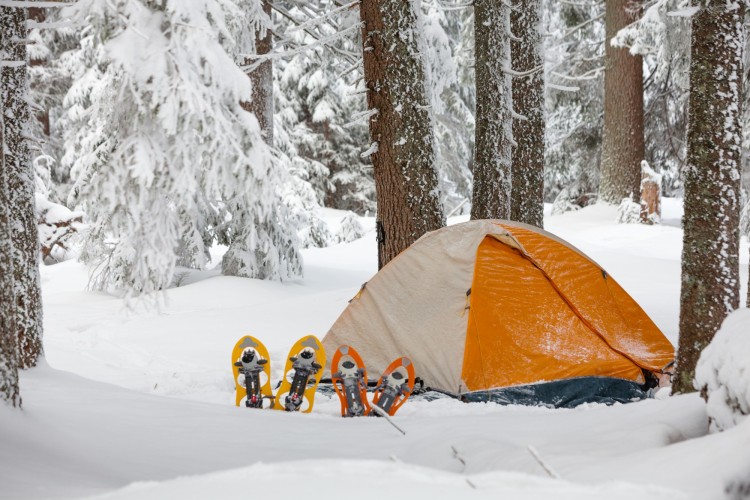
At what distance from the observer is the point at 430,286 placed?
6.58m

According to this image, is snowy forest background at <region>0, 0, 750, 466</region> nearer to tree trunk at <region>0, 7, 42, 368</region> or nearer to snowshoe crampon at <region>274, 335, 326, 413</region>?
tree trunk at <region>0, 7, 42, 368</region>

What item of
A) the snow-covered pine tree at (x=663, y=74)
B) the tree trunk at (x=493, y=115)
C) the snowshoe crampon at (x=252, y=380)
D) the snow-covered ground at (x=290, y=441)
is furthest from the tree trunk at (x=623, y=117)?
the snowshoe crampon at (x=252, y=380)

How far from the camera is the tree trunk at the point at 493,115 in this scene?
324 inches

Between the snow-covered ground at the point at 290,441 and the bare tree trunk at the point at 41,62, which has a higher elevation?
the bare tree trunk at the point at 41,62

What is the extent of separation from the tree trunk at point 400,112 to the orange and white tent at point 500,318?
47 cm

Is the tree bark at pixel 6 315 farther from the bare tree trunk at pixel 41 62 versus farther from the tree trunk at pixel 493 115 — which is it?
the bare tree trunk at pixel 41 62

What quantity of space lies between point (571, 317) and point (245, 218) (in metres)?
6.37

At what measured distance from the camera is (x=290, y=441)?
14.1ft

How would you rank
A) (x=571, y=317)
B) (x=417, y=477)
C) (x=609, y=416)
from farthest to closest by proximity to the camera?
(x=571, y=317) → (x=609, y=416) → (x=417, y=477)

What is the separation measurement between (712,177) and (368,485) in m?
3.23

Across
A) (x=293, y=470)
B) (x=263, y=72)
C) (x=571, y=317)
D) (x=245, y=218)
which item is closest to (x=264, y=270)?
(x=245, y=218)

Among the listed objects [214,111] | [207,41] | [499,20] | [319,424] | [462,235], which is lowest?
[319,424]

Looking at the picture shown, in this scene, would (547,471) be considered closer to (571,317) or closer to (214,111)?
(214,111)

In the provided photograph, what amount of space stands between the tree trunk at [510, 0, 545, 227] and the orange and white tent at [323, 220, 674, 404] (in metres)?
2.62
